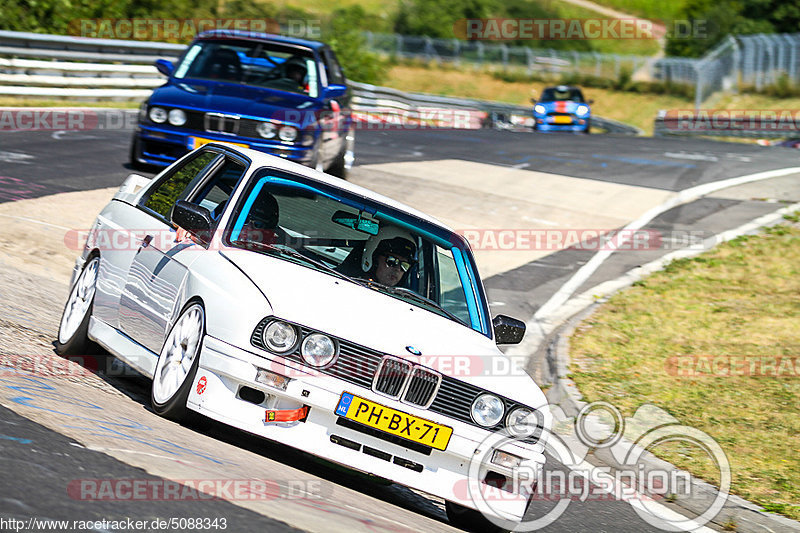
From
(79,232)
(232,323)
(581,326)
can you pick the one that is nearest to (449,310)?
(232,323)

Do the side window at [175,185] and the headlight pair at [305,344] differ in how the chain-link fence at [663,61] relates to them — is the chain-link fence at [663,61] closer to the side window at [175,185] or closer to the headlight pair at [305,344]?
the side window at [175,185]

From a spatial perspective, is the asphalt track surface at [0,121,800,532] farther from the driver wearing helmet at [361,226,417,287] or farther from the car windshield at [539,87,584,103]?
the car windshield at [539,87,584,103]

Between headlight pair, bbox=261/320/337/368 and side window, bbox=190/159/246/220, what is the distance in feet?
5.00

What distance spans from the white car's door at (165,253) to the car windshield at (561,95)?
96.6 ft

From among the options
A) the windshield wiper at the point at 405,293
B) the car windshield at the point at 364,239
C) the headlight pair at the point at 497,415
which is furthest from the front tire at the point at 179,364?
the headlight pair at the point at 497,415

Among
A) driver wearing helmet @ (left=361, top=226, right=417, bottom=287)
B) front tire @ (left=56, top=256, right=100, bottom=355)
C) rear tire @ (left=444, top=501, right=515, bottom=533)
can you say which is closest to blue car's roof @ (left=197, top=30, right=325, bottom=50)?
front tire @ (left=56, top=256, right=100, bottom=355)

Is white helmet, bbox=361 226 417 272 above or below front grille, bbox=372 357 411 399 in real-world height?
above

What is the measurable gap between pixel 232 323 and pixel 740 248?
11.0 m

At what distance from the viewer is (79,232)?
11.0 m

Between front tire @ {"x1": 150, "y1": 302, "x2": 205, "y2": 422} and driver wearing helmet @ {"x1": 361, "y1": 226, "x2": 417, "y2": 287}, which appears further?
driver wearing helmet @ {"x1": 361, "y1": 226, "x2": 417, "y2": 287}

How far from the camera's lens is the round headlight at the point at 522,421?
5.51 metres

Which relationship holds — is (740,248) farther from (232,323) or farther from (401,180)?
(232,323)

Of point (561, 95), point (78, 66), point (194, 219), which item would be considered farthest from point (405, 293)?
point (561, 95)

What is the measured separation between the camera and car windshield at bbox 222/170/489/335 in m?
6.43
